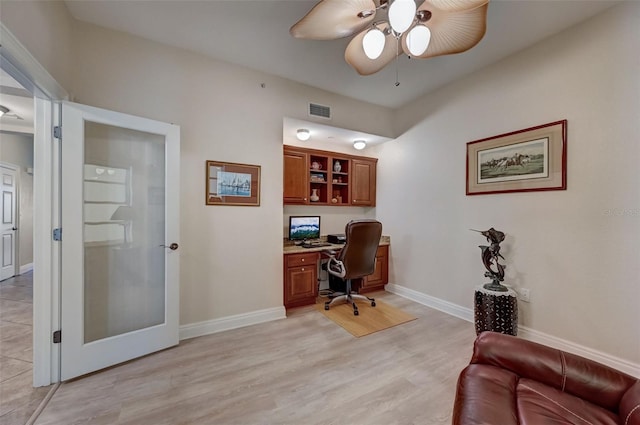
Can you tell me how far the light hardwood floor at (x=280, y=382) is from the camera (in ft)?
5.22

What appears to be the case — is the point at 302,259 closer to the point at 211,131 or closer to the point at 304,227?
the point at 304,227

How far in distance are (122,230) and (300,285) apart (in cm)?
198

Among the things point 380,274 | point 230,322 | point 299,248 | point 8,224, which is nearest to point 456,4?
point 299,248

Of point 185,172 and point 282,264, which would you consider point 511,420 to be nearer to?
point 282,264

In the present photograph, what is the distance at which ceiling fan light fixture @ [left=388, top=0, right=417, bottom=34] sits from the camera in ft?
4.38

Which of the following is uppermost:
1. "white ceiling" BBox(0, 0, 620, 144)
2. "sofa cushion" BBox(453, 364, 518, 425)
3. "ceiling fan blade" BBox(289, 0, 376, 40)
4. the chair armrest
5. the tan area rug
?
"white ceiling" BBox(0, 0, 620, 144)

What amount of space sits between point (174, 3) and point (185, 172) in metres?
1.38

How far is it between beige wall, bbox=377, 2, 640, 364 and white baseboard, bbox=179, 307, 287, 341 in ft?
7.00

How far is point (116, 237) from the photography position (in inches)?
87.5

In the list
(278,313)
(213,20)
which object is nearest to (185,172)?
(213,20)

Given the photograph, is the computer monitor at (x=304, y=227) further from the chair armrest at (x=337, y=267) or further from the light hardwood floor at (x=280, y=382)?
the light hardwood floor at (x=280, y=382)

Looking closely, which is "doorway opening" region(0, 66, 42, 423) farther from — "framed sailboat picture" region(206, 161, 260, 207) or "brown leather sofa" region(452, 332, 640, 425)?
"brown leather sofa" region(452, 332, 640, 425)

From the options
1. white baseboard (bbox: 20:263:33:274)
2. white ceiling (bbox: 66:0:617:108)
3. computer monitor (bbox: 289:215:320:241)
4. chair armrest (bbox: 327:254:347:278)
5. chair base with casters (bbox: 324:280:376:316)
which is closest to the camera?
white ceiling (bbox: 66:0:617:108)

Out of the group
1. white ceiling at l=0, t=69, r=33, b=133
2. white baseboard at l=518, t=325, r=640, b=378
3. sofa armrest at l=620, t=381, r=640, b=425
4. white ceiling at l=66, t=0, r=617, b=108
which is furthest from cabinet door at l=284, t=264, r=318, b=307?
white ceiling at l=0, t=69, r=33, b=133
